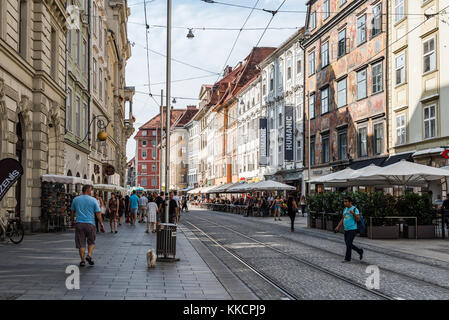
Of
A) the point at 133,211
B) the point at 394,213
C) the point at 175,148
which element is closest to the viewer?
the point at 394,213

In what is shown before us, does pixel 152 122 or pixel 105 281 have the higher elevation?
pixel 152 122

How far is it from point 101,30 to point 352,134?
67.1 feet

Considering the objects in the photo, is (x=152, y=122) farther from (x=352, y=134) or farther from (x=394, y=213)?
(x=394, y=213)

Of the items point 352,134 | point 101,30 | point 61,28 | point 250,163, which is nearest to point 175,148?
point 250,163

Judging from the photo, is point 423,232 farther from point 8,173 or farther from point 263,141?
point 263,141

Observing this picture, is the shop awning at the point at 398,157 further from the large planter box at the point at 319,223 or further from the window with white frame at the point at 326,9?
the window with white frame at the point at 326,9

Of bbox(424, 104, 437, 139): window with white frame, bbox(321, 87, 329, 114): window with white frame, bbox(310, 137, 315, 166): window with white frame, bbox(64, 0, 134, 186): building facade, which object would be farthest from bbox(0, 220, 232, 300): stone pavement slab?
bbox(310, 137, 315, 166): window with white frame

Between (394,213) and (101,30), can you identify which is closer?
(394,213)

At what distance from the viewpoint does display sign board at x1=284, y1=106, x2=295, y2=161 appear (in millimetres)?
48250

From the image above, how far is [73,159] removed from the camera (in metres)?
30.2

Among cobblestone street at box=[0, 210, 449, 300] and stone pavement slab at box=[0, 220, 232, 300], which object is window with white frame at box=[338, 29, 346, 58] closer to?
cobblestone street at box=[0, 210, 449, 300]

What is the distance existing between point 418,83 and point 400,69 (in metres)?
2.45

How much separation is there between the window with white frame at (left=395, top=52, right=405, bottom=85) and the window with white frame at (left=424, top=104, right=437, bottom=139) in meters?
3.21
